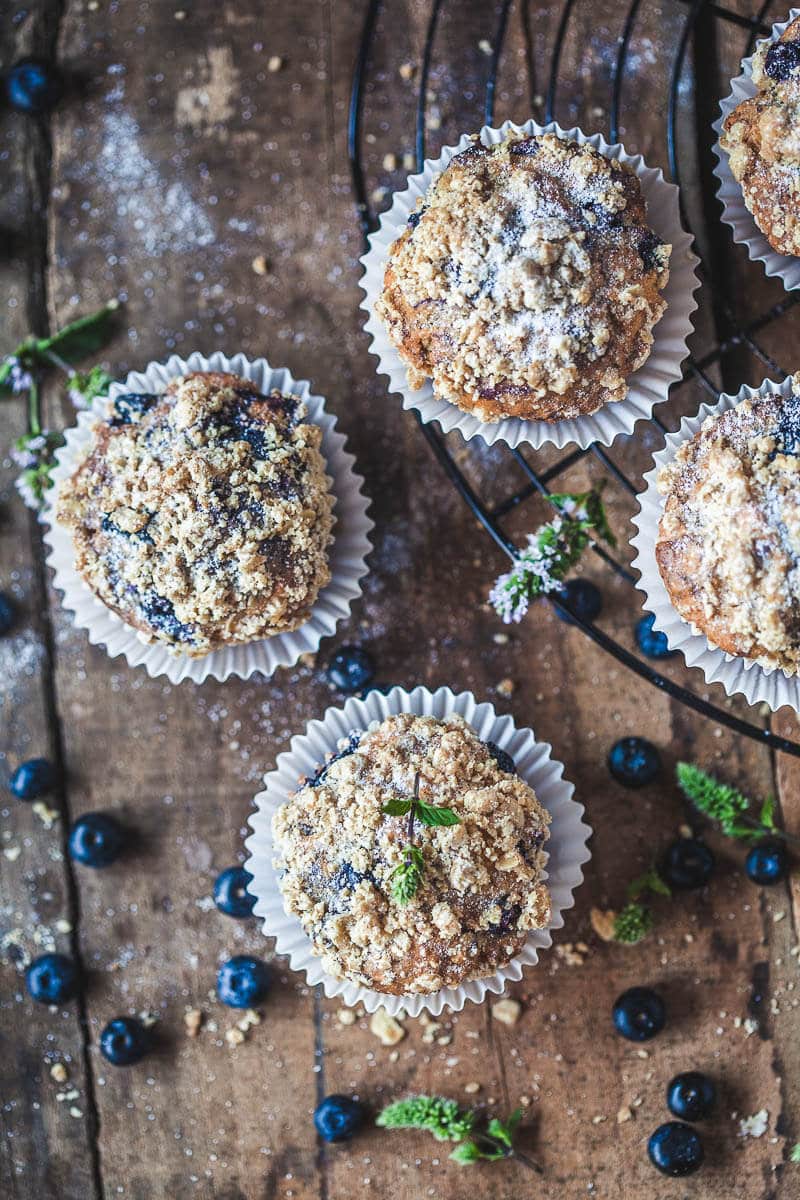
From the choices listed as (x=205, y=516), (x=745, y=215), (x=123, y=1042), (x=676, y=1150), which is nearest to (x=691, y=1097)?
(x=676, y=1150)

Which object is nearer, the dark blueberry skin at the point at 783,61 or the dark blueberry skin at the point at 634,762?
the dark blueberry skin at the point at 783,61

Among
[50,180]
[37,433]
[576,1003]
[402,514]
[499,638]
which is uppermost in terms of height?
[50,180]

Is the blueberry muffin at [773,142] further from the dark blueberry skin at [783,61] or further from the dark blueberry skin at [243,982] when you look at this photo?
the dark blueberry skin at [243,982]

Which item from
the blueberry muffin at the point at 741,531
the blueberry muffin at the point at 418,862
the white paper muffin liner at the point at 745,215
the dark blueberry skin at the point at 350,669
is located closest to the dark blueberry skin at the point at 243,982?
the blueberry muffin at the point at 418,862

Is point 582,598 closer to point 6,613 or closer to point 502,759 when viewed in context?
point 502,759

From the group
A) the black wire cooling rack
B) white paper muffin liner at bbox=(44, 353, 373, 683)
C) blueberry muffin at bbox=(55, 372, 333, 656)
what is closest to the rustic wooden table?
the black wire cooling rack

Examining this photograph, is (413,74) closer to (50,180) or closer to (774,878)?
(50,180)

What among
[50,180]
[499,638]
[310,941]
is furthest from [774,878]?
[50,180]
